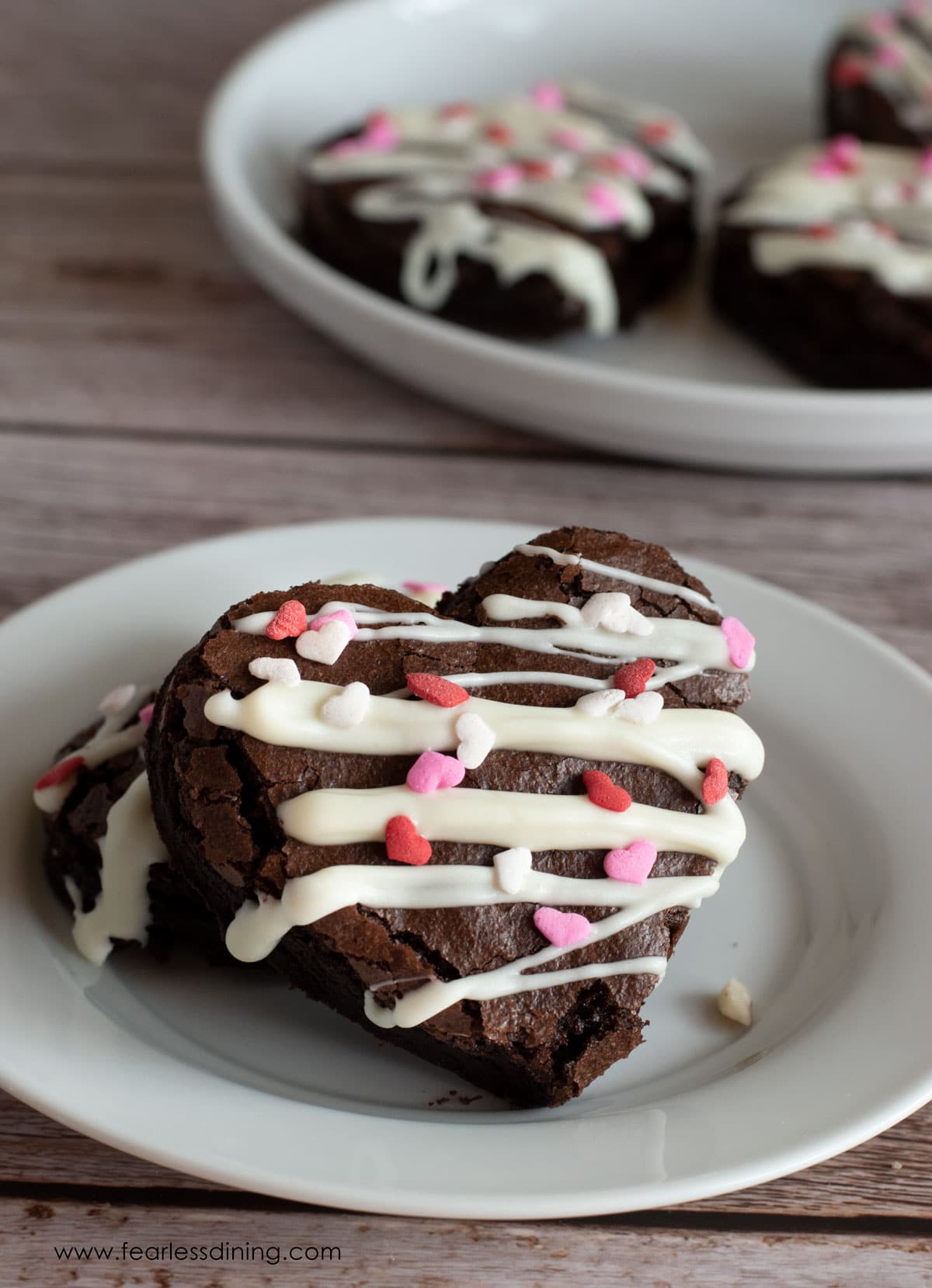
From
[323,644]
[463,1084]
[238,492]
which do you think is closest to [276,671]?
[323,644]

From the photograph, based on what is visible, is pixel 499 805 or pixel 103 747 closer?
pixel 499 805

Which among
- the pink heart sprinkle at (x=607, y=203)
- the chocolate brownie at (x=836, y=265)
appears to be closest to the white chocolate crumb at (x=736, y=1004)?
the chocolate brownie at (x=836, y=265)

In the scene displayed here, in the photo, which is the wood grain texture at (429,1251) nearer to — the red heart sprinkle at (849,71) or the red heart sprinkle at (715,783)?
the red heart sprinkle at (715,783)

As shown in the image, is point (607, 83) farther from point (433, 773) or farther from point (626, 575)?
point (433, 773)

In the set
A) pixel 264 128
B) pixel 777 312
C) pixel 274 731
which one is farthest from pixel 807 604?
pixel 264 128

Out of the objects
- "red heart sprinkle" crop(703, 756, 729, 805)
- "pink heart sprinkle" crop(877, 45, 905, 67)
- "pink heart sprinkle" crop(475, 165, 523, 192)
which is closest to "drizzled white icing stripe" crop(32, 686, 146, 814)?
"red heart sprinkle" crop(703, 756, 729, 805)

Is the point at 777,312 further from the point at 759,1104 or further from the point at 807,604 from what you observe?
the point at 759,1104
